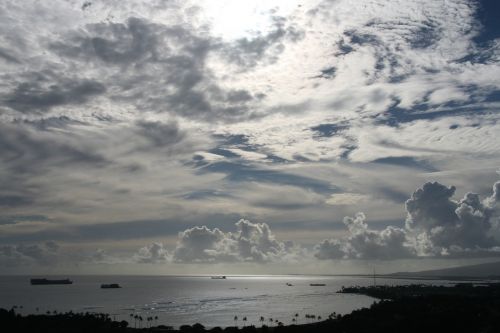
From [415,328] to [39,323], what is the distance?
105 metres

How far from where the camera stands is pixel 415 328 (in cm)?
11900

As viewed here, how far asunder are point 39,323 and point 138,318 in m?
60.3

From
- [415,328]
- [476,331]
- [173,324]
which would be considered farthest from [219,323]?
[476,331]

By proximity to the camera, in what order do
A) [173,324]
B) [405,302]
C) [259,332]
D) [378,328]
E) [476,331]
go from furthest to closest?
[405,302], [173,324], [259,332], [378,328], [476,331]

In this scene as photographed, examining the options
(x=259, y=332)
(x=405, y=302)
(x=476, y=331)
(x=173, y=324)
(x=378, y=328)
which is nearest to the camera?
(x=476, y=331)

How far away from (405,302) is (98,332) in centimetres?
11768

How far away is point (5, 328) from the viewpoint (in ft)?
409

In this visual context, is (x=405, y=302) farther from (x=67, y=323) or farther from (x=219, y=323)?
(x=67, y=323)

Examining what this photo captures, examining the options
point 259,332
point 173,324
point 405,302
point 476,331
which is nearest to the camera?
point 476,331

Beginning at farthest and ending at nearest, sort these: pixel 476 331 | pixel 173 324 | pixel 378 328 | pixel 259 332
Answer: pixel 173 324 < pixel 259 332 < pixel 378 328 < pixel 476 331

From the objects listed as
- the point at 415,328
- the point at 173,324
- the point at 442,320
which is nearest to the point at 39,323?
the point at 173,324

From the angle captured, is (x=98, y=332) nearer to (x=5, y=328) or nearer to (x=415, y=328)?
(x=5, y=328)

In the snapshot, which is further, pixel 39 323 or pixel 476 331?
pixel 39 323

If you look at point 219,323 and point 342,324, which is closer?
point 342,324
